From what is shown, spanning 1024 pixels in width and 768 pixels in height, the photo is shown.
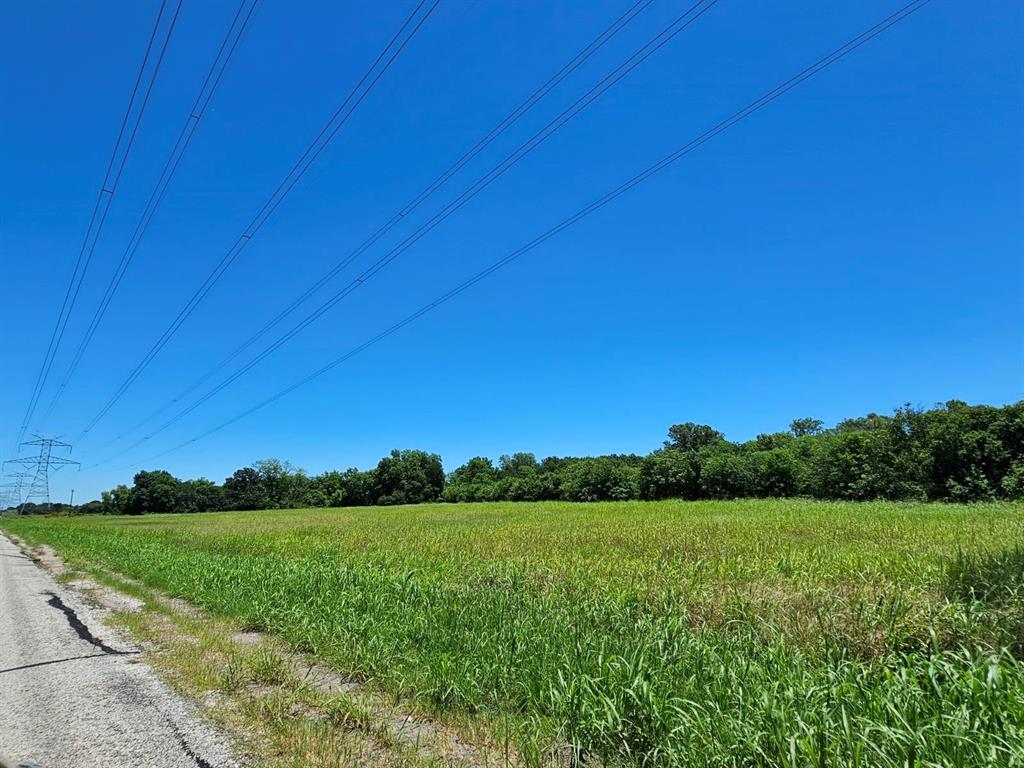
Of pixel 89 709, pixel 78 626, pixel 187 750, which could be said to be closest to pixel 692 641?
pixel 187 750

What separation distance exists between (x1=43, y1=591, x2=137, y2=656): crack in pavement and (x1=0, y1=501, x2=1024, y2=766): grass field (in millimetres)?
1836

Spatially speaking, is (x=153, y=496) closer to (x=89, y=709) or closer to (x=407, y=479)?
(x=407, y=479)

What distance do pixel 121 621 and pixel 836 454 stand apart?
59.4m

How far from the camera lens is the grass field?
12.0 feet

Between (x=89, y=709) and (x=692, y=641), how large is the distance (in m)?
6.29

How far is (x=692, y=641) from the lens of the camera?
5551 millimetres

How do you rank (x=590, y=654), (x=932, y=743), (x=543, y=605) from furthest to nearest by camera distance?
(x=543, y=605)
(x=590, y=654)
(x=932, y=743)

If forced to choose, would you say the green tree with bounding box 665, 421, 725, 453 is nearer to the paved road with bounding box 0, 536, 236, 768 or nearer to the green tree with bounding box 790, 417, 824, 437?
the green tree with bounding box 790, 417, 824, 437

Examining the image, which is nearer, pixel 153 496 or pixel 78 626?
pixel 78 626

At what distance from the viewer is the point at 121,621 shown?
928 centimetres

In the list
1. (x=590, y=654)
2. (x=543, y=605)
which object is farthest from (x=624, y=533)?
(x=590, y=654)

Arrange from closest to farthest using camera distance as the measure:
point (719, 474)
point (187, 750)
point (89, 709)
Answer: point (187, 750) → point (89, 709) → point (719, 474)

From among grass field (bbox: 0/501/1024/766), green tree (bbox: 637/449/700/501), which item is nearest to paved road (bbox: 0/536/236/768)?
grass field (bbox: 0/501/1024/766)

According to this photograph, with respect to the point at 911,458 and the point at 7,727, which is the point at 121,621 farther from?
the point at 911,458
